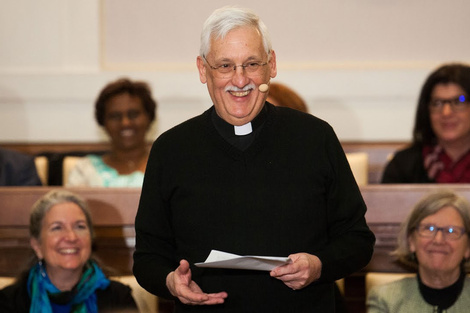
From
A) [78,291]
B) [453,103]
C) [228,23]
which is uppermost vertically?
[228,23]

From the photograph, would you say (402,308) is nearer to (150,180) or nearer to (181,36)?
(150,180)

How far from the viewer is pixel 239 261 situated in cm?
190

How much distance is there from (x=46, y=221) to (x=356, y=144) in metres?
2.55

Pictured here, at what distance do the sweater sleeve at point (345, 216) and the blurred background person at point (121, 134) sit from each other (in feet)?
8.22

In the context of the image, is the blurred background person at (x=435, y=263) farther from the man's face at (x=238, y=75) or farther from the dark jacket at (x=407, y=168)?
the man's face at (x=238, y=75)

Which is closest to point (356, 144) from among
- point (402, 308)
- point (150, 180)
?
point (402, 308)

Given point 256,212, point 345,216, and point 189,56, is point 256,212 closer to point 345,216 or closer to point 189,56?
point 345,216

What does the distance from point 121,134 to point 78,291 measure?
59.6 inches

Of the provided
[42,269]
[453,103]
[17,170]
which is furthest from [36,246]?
[453,103]

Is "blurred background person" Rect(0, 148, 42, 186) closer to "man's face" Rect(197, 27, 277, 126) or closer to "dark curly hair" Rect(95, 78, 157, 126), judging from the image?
"dark curly hair" Rect(95, 78, 157, 126)

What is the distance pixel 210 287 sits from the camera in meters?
2.10

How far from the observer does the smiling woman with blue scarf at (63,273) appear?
3.25m

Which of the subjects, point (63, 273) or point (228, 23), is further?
point (63, 273)

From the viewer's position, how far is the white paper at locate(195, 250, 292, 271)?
1879mm
